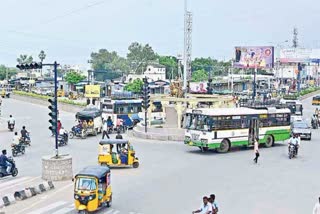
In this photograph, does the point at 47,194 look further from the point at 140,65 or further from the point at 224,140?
the point at 140,65

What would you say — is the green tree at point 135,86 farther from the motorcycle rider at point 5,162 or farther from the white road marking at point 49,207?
the white road marking at point 49,207

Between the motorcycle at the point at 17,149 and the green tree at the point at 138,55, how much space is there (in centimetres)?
Answer: 11788

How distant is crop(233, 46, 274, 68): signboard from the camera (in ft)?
239

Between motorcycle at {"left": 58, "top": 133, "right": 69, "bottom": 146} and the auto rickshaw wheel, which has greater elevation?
motorcycle at {"left": 58, "top": 133, "right": 69, "bottom": 146}

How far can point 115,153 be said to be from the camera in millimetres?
21719

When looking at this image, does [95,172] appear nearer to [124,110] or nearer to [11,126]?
[11,126]

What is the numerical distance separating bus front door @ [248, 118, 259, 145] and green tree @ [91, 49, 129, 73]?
116 m

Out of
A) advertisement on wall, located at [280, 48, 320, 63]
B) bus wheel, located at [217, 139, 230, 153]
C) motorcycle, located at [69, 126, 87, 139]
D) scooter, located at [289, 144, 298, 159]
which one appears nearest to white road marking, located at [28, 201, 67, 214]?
bus wheel, located at [217, 139, 230, 153]

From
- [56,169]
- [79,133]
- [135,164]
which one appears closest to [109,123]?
[79,133]

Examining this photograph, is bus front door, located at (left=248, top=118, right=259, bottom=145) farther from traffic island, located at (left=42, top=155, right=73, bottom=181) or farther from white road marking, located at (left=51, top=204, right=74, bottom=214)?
white road marking, located at (left=51, top=204, right=74, bottom=214)

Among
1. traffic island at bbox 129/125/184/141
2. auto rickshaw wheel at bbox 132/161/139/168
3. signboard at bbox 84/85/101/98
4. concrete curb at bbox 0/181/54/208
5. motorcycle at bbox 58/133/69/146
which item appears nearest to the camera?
concrete curb at bbox 0/181/54/208

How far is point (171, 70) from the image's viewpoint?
132500mm

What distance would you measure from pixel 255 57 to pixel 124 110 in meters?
39.8

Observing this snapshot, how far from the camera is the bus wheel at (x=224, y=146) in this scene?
27.3 meters
